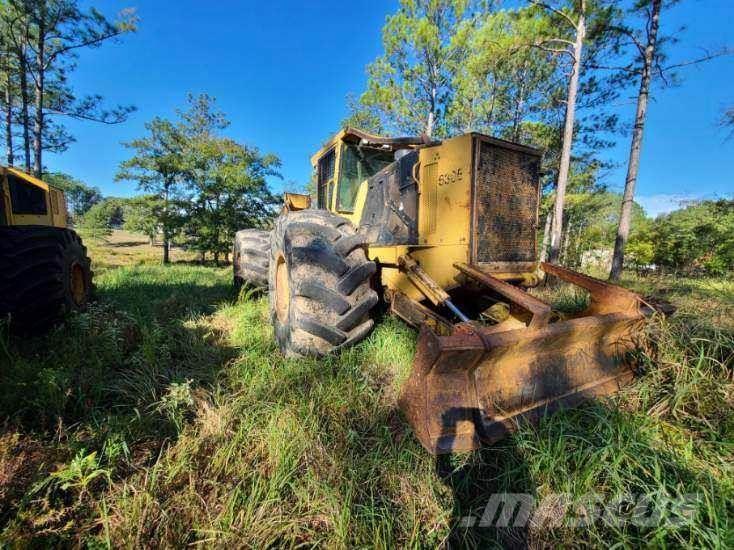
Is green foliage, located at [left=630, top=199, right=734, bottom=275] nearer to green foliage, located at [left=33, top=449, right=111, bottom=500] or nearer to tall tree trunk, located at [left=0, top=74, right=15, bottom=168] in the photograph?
green foliage, located at [left=33, top=449, right=111, bottom=500]

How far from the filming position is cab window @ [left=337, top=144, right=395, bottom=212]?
3725mm

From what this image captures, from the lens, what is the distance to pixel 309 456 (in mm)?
1533

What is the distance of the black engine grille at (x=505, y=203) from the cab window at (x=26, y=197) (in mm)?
5256

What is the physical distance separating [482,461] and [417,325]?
1140 mm

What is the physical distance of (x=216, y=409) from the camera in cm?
185

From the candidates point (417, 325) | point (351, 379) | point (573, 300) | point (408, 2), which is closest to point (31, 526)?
point (351, 379)

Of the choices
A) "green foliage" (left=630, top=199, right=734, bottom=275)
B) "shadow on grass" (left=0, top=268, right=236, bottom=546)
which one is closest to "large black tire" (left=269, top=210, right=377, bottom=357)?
"shadow on grass" (left=0, top=268, right=236, bottom=546)

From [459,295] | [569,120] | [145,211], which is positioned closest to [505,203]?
[459,295]

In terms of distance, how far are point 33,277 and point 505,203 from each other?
4.13m

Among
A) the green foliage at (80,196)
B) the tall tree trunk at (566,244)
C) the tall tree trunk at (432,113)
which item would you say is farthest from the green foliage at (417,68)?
the green foliage at (80,196)

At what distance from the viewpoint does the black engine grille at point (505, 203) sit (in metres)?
2.45

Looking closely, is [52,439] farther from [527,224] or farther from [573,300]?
[573,300]

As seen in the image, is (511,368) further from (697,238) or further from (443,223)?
(697,238)

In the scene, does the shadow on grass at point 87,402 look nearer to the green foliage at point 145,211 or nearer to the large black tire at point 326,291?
the large black tire at point 326,291
